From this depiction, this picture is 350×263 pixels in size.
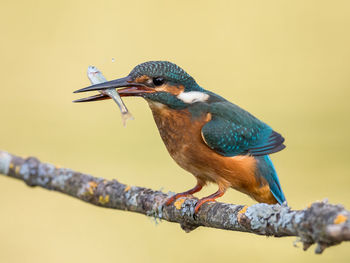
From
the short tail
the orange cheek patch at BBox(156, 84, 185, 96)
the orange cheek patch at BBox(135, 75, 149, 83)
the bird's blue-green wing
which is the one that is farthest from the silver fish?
the short tail

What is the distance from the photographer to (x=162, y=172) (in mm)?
4410

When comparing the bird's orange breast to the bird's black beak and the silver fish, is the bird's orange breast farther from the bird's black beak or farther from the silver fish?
the silver fish

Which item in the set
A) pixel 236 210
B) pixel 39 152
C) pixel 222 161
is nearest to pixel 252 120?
pixel 222 161

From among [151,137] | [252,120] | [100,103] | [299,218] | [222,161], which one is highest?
[100,103]

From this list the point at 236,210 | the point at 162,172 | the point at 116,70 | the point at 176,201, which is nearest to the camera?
the point at 236,210

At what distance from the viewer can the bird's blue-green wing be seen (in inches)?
103

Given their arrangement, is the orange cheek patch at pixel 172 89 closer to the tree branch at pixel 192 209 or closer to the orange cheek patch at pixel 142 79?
the orange cheek patch at pixel 142 79

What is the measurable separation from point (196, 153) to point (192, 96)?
29 centimetres

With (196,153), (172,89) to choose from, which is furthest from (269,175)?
(172,89)

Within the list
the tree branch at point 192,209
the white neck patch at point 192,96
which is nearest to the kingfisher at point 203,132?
the white neck patch at point 192,96

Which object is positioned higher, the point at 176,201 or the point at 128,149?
the point at 128,149

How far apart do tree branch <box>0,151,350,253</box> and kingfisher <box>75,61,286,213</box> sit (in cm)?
11

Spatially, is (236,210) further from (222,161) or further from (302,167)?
(302,167)

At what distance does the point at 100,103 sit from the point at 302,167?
6.38ft
